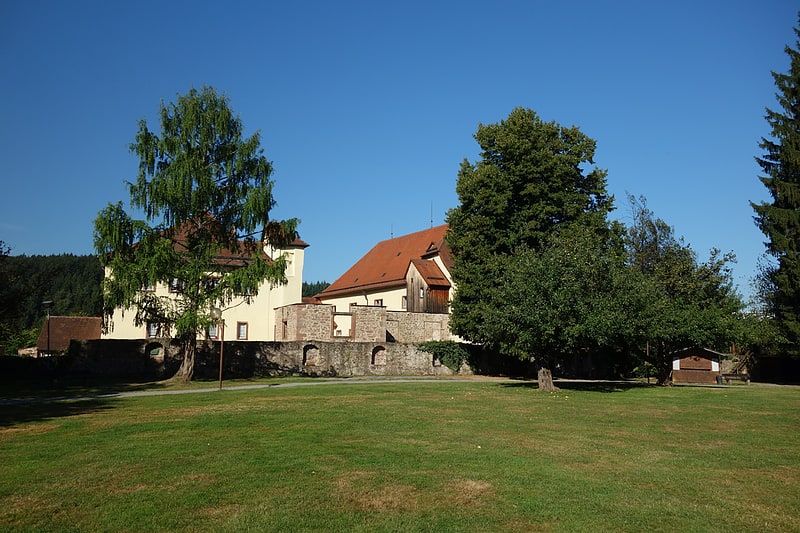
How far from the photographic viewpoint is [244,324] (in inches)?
2088

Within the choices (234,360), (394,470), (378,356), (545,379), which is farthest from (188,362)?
(394,470)

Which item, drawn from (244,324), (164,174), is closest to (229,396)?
(164,174)

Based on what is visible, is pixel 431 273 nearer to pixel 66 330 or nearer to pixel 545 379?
pixel 545 379

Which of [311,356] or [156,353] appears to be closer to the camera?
[156,353]

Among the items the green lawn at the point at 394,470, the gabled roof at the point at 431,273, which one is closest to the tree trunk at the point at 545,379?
the green lawn at the point at 394,470

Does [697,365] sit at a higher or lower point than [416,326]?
lower

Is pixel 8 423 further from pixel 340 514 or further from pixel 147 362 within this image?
pixel 147 362

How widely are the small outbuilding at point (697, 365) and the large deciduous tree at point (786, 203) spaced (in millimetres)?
5064

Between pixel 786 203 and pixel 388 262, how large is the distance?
3375 centimetres

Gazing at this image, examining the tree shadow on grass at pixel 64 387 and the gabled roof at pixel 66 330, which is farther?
the gabled roof at pixel 66 330

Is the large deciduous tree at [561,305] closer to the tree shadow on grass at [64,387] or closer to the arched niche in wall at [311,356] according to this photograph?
the arched niche in wall at [311,356]

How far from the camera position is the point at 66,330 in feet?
192

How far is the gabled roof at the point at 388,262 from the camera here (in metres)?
57.0

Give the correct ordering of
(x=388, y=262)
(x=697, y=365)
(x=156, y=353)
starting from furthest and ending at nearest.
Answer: (x=388, y=262)
(x=697, y=365)
(x=156, y=353)
